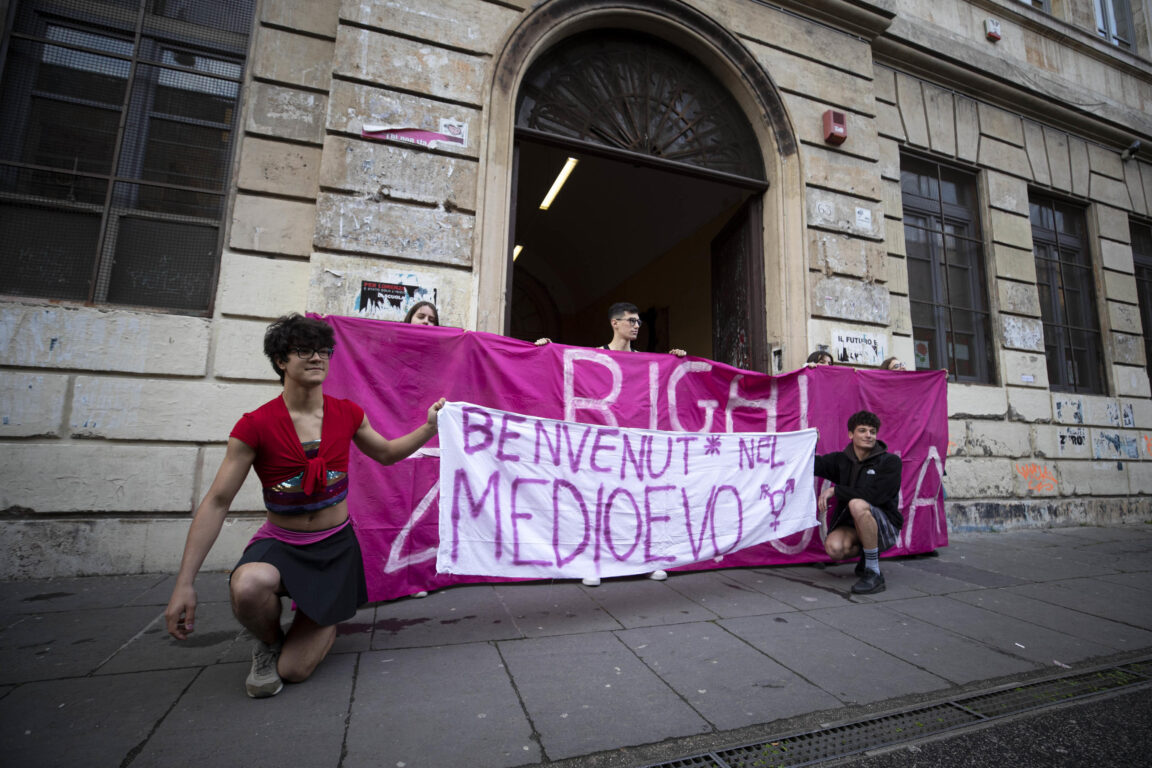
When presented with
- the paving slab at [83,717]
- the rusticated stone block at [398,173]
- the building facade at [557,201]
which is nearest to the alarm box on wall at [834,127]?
the building facade at [557,201]

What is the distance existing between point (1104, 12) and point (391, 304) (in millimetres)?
14685

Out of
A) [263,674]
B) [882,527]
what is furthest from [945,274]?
[263,674]

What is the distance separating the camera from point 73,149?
437 centimetres

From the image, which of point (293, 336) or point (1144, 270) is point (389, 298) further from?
point (1144, 270)

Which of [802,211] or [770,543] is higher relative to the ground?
[802,211]

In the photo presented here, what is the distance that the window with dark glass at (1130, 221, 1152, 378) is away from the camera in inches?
370

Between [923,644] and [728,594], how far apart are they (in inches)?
45.7

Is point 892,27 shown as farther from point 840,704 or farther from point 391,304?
point 840,704

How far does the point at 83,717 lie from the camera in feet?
6.42

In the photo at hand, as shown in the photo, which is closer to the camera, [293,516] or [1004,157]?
[293,516]

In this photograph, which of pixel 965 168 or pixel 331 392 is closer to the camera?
pixel 331 392

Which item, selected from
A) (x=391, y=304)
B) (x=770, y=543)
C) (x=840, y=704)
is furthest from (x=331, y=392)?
(x=770, y=543)

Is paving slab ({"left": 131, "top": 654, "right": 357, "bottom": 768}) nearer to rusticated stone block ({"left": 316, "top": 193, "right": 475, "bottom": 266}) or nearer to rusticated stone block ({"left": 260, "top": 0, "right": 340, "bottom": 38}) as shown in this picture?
rusticated stone block ({"left": 316, "top": 193, "right": 475, "bottom": 266})

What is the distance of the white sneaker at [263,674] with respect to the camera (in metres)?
2.13
